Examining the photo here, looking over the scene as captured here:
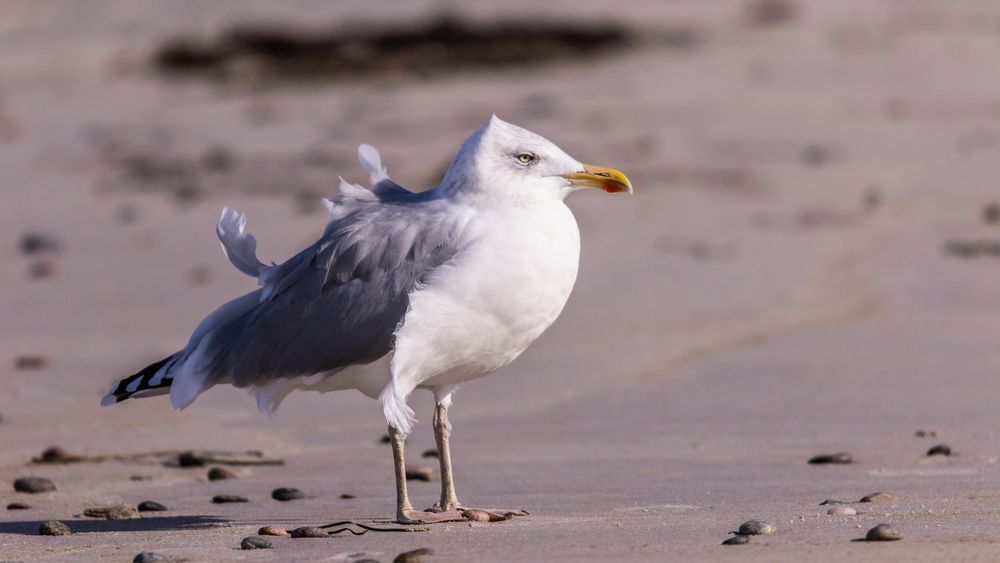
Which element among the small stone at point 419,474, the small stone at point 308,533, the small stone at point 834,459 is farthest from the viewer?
the small stone at point 419,474

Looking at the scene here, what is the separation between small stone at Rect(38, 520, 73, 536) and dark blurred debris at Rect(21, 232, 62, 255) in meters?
6.96

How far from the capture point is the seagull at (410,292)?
5.48 m

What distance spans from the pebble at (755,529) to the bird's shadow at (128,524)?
5.59ft

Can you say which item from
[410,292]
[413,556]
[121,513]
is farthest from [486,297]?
[121,513]

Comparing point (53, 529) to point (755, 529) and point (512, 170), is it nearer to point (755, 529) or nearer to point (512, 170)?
point (512, 170)

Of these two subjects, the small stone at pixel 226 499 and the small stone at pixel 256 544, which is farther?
the small stone at pixel 226 499

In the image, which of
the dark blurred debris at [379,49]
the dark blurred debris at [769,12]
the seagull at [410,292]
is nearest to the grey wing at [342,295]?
the seagull at [410,292]

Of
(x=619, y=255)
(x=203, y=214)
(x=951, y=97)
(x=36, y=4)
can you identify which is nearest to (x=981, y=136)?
(x=951, y=97)

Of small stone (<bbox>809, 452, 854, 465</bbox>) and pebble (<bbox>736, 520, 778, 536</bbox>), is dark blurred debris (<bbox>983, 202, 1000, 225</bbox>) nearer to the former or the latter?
small stone (<bbox>809, 452, 854, 465</bbox>)

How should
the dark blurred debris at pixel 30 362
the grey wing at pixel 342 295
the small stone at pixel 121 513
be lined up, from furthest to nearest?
the dark blurred debris at pixel 30 362 → the small stone at pixel 121 513 → the grey wing at pixel 342 295

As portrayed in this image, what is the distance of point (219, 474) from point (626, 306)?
145 inches

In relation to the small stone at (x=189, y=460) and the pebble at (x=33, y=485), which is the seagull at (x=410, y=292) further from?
the small stone at (x=189, y=460)

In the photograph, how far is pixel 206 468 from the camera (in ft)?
22.5

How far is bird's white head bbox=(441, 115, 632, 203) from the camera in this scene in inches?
223
